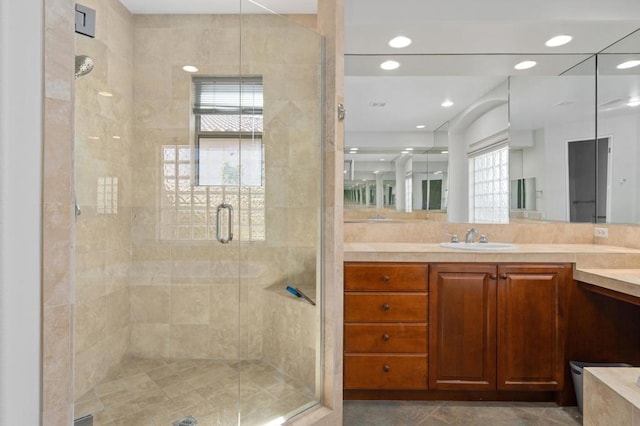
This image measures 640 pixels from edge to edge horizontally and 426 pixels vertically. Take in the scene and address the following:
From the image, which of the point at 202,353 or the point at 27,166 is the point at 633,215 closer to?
the point at 202,353

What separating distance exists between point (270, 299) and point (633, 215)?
2.54 m

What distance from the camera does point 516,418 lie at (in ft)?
6.49

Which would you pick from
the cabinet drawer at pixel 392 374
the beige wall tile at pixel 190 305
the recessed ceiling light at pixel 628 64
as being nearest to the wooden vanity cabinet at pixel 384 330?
the cabinet drawer at pixel 392 374

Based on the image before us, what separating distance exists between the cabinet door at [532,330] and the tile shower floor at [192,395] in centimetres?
121

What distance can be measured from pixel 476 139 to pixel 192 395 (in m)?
2.56

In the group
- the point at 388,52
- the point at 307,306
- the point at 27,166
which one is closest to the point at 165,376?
the point at 307,306

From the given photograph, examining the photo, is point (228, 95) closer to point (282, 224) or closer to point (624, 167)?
point (282, 224)

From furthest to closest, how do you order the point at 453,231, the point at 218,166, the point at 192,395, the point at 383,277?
the point at 453,231 < the point at 218,166 < the point at 383,277 < the point at 192,395

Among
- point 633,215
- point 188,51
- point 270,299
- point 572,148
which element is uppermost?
point 188,51

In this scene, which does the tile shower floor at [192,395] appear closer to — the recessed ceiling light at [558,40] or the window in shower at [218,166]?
the window in shower at [218,166]

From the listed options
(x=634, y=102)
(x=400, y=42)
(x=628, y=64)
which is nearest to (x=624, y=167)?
(x=634, y=102)

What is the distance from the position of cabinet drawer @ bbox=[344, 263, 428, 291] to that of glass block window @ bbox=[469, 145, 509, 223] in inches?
34.3

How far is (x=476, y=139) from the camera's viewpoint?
102 inches

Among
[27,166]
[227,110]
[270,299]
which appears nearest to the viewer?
[27,166]
